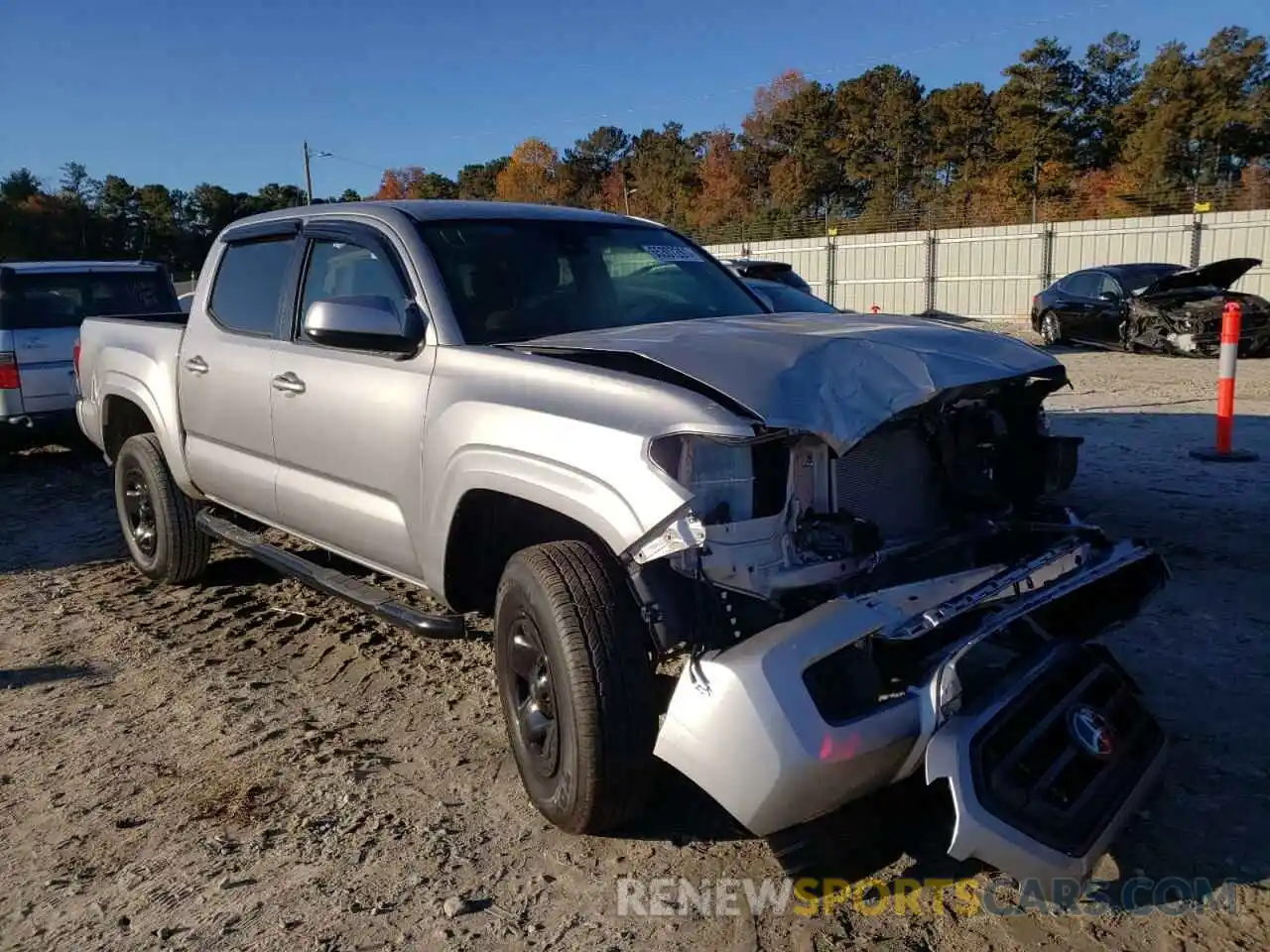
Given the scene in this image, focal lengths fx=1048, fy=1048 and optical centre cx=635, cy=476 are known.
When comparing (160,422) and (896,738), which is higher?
(160,422)

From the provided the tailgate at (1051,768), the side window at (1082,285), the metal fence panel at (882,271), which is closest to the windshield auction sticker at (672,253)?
the tailgate at (1051,768)

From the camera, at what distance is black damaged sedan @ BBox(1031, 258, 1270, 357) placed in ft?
46.7

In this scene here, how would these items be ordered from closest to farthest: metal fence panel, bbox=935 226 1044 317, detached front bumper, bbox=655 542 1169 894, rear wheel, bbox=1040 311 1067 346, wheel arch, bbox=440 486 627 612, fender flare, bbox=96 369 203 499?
detached front bumper, bbox=655 542 1169 894 < wheel arch, bbox=440 486 627 612 < fender flare, bbox=96 369 203 499 < rear wheel, bbox=1040 311 1067 346 < metal fence panel, bbox=935 226 1044 317

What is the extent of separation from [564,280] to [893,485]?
5.09 feet

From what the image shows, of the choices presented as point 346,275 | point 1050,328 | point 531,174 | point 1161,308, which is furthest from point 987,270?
point 531,174

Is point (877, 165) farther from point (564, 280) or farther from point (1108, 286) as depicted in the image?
point (564, 280)

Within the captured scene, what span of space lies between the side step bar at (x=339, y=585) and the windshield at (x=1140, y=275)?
46.5 feet

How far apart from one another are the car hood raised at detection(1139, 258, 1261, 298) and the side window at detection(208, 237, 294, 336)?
1187 centimetres

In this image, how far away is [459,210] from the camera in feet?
13.5

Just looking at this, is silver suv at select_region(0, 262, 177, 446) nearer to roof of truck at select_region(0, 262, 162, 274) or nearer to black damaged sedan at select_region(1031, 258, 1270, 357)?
roof of truck at select_region(0, 262, 162, 274)

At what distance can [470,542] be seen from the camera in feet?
11.5

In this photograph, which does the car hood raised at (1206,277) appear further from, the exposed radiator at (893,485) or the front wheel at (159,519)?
the front wheel at (159,519)

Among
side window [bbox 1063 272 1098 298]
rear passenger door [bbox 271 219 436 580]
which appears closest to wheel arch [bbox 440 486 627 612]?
rear passenger door [bbox 271 219 436 580]

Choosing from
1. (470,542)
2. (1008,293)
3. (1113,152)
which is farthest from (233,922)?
(1113,152)
